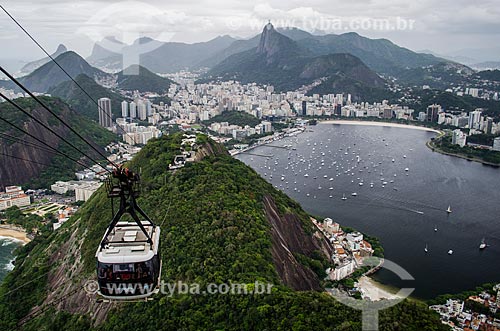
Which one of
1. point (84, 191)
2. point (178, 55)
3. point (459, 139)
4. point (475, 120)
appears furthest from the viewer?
point (178, 55)

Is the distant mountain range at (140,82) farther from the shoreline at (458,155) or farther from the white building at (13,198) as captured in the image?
the white building at (13,198)

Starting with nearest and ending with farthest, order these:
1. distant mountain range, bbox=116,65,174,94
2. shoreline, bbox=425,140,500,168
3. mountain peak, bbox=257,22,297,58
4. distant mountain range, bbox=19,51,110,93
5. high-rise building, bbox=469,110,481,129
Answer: shoreline, bbox=425,140,500,168
high-rise building, bbox=469,110,481,129
distant mountain range, bbox=116,65,174,94
distant mountain range, bbox=19,51,110,93
mountain peak, bbox=257,22,297,58

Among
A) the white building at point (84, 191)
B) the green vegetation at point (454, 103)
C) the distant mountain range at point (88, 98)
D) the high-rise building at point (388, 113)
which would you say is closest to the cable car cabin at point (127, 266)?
the white building at point (84, 191)

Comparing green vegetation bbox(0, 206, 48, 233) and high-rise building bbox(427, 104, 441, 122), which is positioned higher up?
high-rise building bbox(427, 104, 441, 122)

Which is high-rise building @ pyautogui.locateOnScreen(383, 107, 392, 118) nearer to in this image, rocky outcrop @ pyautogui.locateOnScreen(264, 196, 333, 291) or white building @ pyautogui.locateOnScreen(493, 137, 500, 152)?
white building @ pyautogui.locateOnScreen(493, 137, 500, 152)

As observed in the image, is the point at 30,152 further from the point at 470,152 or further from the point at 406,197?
the point at 470,152

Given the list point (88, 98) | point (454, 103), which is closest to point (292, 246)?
point (88, 98)

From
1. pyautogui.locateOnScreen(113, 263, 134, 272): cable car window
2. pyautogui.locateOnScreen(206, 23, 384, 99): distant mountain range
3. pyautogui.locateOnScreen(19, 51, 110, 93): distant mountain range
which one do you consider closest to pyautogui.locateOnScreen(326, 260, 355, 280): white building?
pyautogui.locateOnScreen(113, 263, 134, 272): cable car window
